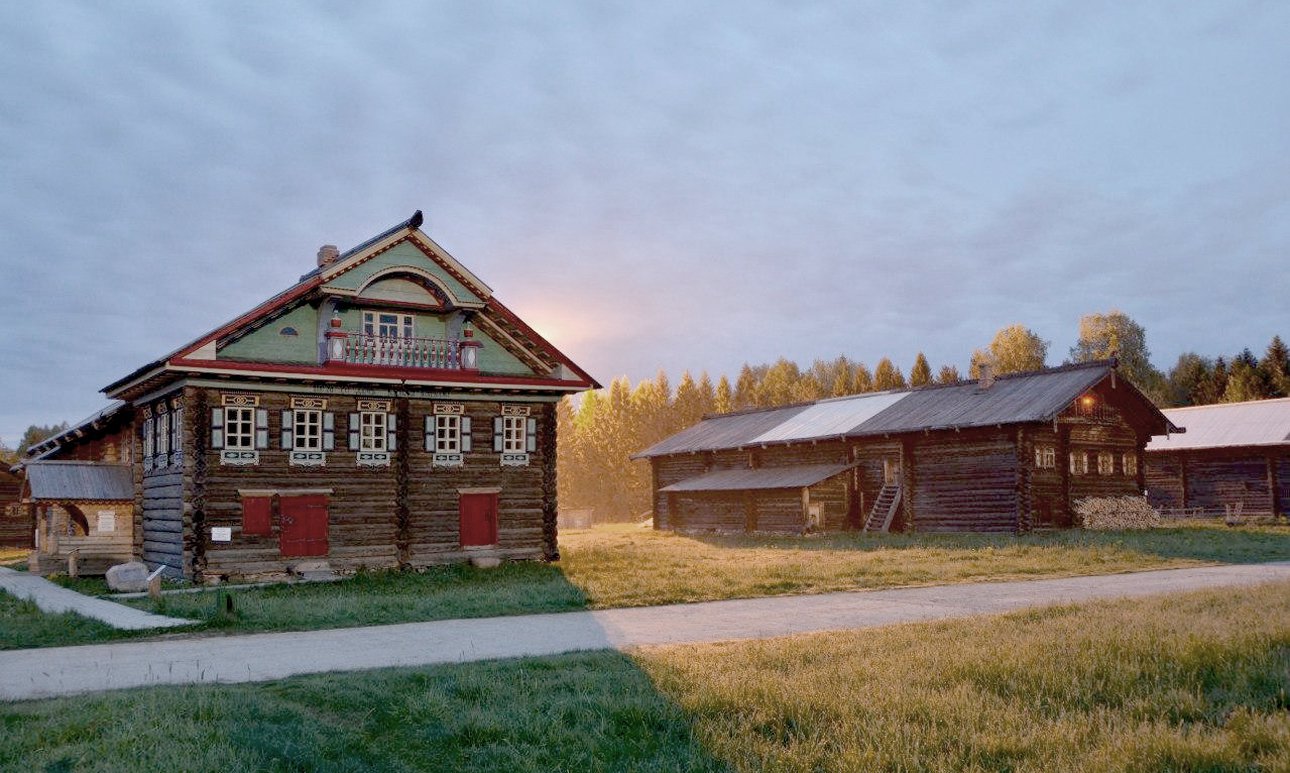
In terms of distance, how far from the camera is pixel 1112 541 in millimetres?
35750

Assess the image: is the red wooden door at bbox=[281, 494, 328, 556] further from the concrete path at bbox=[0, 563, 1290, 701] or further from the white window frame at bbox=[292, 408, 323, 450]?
the concrete path at bbox=[0, 563, 1290, 701]

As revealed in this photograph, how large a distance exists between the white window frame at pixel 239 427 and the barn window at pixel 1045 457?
31.3m

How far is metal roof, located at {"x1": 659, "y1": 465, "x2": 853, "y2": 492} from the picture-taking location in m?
48.4

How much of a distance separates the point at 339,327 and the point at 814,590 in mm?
16823

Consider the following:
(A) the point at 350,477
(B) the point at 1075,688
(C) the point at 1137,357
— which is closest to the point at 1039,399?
(A) the point at 350,477

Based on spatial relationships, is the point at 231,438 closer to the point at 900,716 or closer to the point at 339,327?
the point at 339,327

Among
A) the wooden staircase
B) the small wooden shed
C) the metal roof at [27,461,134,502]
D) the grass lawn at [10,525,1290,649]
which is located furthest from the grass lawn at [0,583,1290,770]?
A: the wooden staircase

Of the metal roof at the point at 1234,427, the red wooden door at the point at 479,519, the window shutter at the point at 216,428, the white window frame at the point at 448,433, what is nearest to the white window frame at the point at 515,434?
the white window frame at the point at 448,433

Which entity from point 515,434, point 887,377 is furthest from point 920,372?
point 515,434

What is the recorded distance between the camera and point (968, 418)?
4409 cm

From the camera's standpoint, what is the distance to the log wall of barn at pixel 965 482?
42.8m

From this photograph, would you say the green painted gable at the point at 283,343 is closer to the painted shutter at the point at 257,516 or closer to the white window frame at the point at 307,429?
the white window frame at the point at 307,429

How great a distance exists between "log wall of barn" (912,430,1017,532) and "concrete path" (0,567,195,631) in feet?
107

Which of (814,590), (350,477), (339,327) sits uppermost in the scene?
(339,327)
